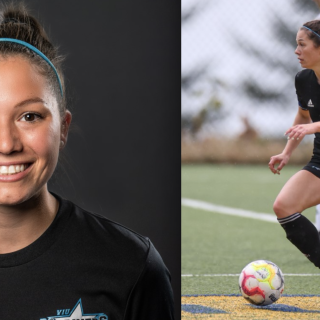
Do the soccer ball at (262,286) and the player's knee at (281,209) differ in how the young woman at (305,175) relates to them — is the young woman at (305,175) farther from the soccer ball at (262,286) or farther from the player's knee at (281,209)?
the soccer ball at (262,286)

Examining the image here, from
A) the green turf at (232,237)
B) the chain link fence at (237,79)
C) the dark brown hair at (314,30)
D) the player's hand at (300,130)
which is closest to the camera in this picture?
the player's hand at (300,130)


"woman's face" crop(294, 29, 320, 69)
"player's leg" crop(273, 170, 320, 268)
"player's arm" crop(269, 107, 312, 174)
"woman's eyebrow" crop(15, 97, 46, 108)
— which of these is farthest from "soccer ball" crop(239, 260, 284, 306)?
"woman's eyebrow" crop(15, 97, 46, 108)

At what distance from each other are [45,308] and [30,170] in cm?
21

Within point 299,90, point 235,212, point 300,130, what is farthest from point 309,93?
point 235,212

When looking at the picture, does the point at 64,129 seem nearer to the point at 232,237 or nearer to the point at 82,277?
the point at 82,277

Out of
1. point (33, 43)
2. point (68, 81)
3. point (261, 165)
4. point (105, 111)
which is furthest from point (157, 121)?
point (261, 165)

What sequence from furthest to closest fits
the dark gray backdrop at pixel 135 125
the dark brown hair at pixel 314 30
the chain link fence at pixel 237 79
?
1. the chain link fence at pixel 237 79
2. the dark brown hair at pixel 314 30
3. the dark gray backdrop at pixel 135 125

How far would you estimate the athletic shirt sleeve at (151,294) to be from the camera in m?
0.99

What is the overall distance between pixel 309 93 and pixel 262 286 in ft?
2.73

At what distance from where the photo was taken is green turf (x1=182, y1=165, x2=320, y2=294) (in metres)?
3.12

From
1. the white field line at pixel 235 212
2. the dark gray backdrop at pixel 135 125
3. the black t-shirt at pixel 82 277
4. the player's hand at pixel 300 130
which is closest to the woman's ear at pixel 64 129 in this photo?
the black t-shirt at pixel 82 277

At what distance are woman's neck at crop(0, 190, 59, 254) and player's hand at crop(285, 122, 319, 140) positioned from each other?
1639 millimetres

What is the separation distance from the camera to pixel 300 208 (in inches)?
109

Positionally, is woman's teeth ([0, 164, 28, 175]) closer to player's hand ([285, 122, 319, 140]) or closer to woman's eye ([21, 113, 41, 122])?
woman's eye ([21, 113, 41, 122])
